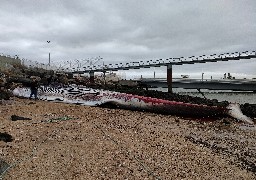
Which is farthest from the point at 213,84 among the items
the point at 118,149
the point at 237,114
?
the point at 118,149

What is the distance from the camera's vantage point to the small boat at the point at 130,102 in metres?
18.1

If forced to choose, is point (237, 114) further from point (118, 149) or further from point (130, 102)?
point (118, 149)

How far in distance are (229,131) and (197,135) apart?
2.29 metres

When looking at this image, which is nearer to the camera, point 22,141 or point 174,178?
point 174,178

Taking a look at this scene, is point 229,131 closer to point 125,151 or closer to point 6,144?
point 125,151

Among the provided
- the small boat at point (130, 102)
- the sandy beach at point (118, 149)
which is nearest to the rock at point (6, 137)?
the sandy beach at point (118, 149)

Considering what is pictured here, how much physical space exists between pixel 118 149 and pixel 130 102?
9.29 meters

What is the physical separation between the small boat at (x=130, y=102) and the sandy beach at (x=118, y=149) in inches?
115

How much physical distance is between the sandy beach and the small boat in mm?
2923

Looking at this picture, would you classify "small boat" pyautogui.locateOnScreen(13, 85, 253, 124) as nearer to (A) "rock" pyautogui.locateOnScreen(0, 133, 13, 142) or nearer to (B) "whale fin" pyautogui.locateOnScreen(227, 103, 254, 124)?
(B) "whale fin" pyautogui.locateOnScreen(227, 103, 254, 124)

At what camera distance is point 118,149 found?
9.84m

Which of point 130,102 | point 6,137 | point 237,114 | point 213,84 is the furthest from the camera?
point 213,84

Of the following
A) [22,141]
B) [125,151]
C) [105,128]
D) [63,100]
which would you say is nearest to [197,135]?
[105,128]

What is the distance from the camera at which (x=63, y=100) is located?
67.5 feet
